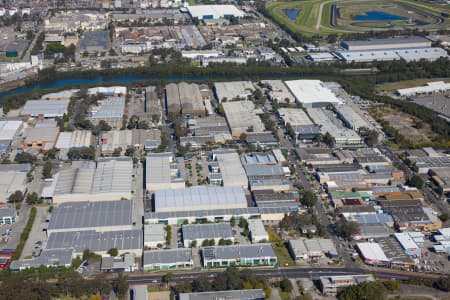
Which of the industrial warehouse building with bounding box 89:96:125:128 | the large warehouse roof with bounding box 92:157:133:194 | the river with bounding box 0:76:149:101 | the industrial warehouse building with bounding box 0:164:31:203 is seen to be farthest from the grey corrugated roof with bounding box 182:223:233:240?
the river with bounding box 0:76:149:101

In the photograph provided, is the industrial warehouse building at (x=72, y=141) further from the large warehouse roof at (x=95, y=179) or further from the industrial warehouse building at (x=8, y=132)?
the industrial warehouse building at (x=8, y=132)

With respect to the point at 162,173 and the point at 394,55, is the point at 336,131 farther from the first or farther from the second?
the point at 394,55

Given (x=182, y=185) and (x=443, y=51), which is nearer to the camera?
(x=182, y=185)

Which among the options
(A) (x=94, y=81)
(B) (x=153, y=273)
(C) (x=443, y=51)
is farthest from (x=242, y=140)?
(C) (x=443, y=51)

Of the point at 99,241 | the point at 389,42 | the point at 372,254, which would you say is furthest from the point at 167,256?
the point at 389,42

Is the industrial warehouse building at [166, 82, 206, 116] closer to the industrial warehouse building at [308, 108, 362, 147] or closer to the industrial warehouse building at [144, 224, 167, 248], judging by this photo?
the industrial warehouse building at [308, 108, 362, 147]

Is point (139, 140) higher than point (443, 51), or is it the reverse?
point (443, 51)

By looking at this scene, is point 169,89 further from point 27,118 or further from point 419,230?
point 419,230
